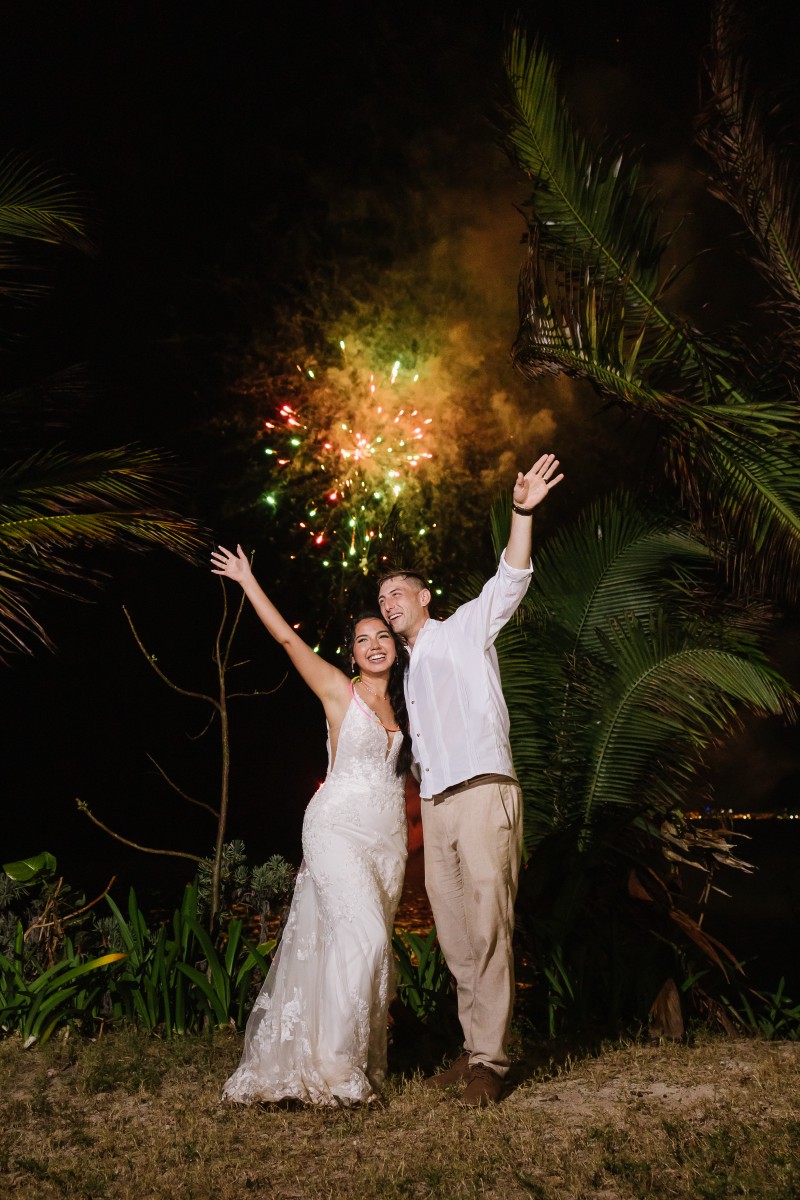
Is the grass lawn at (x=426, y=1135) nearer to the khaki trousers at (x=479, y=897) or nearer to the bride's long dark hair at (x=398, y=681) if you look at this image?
the khaki trousers at (x=479, y=897)

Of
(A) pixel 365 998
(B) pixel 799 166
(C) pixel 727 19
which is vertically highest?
(C) pixel 727 19

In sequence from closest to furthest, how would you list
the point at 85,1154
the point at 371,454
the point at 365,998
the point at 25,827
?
the point at 85,1154 → the point at 365,998 → the point at 371,454 → the point at 25,827

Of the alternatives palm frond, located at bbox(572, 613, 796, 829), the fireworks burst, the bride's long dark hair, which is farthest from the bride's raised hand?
the fireworks burst

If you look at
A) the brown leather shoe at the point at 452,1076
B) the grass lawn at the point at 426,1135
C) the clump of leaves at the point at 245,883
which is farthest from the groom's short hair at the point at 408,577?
the clump of leaves at the point at 245,883

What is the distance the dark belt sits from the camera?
15.5 feet

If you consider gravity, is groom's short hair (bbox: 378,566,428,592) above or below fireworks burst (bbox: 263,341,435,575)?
below

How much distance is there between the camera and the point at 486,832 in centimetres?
469

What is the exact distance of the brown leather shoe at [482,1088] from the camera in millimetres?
4539

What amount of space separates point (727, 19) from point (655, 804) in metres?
4.91

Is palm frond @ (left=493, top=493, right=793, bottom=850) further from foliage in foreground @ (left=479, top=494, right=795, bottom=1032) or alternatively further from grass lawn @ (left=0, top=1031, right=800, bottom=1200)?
grass lawn @ (left=0, top=1031, right=800, bottom=1200)

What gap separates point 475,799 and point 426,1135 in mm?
1298

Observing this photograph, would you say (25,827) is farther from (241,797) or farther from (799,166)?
(799,166)

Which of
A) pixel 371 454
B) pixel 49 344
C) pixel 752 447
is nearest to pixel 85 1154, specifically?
pixel 752 447

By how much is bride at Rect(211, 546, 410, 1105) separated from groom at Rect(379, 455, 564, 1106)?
0.18 metres
